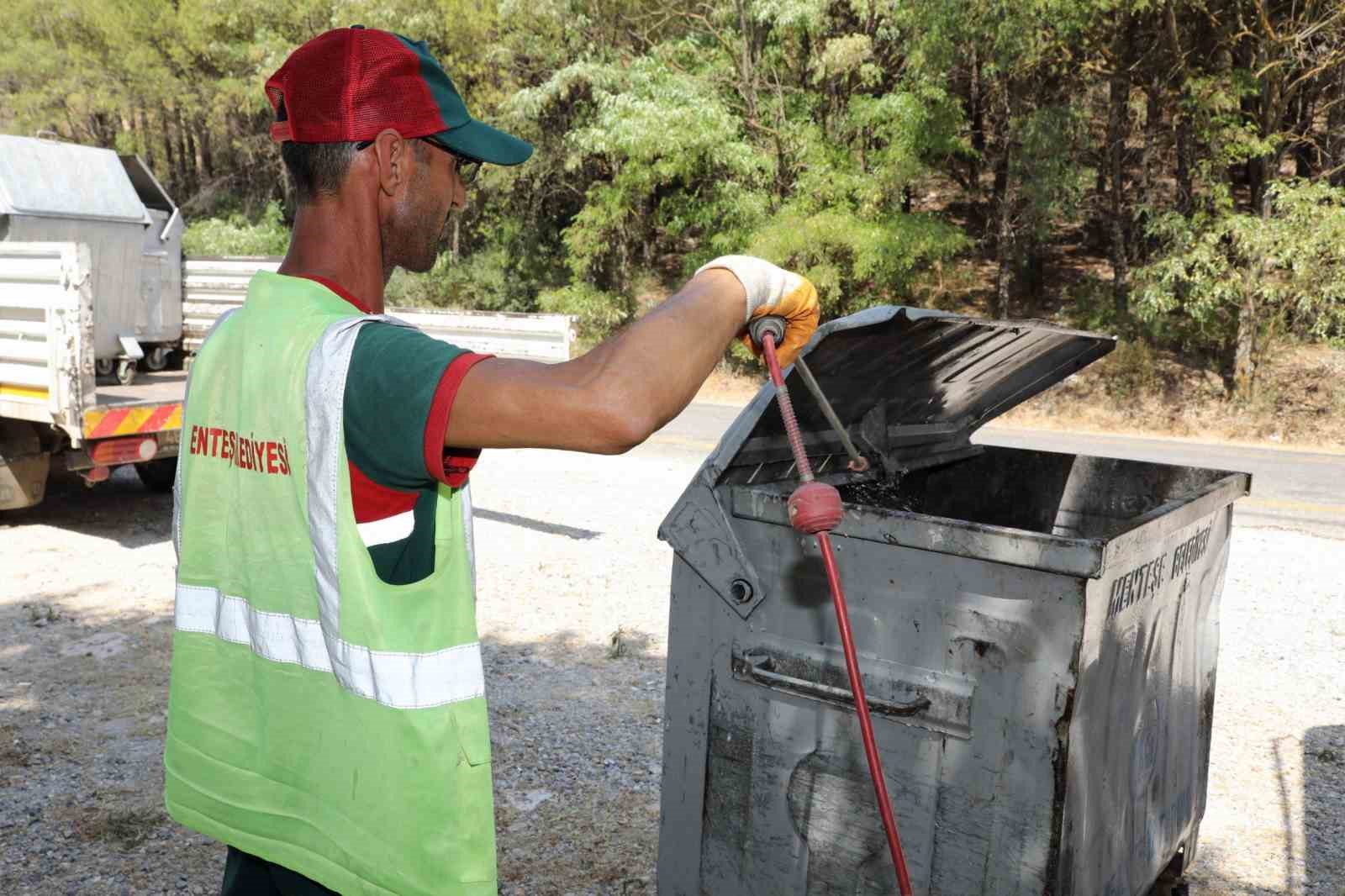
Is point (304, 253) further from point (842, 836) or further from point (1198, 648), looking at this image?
point (1198, 648)

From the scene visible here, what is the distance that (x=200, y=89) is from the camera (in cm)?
2767

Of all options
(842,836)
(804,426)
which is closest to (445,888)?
(842,836)

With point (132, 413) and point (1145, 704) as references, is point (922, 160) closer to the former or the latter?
point (132, 413)

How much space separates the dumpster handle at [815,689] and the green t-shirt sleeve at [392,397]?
1202mm

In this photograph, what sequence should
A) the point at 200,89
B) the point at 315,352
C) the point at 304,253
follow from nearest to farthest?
the point at 315,352 → the point at 304,253 → the point at 200,89

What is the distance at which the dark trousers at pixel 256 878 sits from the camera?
1.69 m

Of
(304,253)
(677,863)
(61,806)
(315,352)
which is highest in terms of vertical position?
(304,253)

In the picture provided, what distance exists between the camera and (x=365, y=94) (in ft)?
5.25

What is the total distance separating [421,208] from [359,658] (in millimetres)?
694

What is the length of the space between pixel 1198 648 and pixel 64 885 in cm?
341

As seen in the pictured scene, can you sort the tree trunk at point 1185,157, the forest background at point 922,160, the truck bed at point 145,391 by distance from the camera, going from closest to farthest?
the truck bed at point 145,391
the forest background at point 922,160
the tree trunk at point 1185,157

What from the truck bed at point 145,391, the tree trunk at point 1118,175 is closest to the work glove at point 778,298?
the truck bed at point 145,391

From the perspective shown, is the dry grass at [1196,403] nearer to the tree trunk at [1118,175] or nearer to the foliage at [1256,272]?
the foliage at [1256,272]

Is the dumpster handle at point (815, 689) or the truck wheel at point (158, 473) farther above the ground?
the dumpster handle at point (815, 689)
